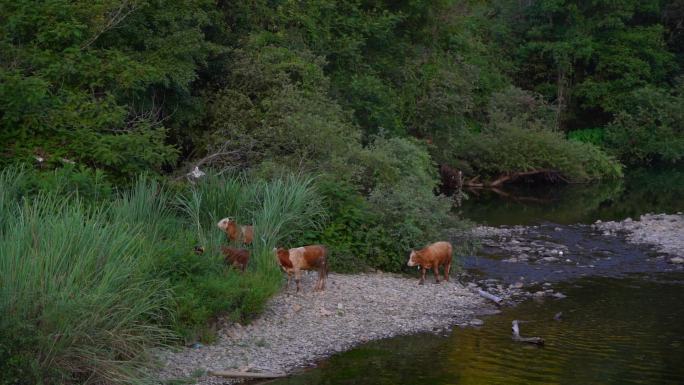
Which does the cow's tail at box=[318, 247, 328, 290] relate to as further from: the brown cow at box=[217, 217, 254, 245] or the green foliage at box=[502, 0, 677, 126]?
the green foliage at box=[502, 0, 677, 126]

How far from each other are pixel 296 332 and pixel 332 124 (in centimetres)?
798

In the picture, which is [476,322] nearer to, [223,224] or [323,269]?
[323,269]

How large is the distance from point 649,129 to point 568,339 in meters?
33.6

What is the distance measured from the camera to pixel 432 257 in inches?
636

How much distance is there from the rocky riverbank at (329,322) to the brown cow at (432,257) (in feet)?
1.17

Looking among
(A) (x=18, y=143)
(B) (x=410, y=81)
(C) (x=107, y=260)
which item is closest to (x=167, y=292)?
(C) (x=107, y=260)

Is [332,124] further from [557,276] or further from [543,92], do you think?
[543,92]

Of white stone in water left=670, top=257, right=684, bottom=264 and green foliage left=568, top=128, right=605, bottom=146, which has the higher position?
white stone in water left=670, top=257, right=684, bottom=264

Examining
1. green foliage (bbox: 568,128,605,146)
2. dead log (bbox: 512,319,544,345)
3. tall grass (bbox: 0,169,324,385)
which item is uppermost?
tall grass (bbox: 0,169,324,385)

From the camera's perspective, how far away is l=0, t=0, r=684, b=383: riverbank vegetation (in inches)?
399

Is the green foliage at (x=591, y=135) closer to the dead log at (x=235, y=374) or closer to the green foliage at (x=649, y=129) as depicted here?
the green foliage at (x=649, y=129)

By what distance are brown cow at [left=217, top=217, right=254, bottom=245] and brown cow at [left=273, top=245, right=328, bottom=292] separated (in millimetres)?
648

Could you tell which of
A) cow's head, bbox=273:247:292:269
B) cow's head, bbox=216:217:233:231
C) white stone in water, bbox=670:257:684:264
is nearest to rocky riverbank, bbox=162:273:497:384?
cow's head, bbox=273:247:292:269

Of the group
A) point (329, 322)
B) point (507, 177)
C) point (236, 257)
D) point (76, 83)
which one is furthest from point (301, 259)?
point (507, 177)
